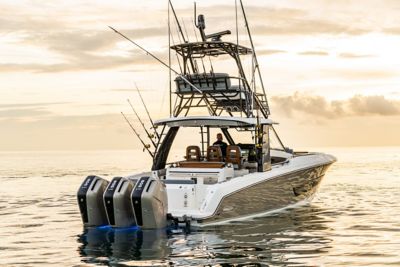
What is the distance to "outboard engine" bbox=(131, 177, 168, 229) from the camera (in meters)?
13.0

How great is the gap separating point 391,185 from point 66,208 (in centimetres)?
1569

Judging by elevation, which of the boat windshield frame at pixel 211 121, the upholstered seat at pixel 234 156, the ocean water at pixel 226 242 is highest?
the boat windshield frame at pixel 211 121

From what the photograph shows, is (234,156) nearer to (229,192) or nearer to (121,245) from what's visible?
(229,192)

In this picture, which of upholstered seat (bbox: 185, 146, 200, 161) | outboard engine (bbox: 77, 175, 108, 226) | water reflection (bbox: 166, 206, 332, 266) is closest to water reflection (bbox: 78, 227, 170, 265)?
outboard engine (bbox: 77, 175, 108, 226)

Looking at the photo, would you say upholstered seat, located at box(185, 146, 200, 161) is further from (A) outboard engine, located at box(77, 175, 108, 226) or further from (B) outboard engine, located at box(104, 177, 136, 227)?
(B) outboard engine, located at box(104, 177, 136, 227)

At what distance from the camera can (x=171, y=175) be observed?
15.8 metres

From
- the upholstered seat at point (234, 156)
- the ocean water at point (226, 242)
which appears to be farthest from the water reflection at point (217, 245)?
the upholstered seat at point (234, 156)

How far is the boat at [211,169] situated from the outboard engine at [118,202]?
0.8 inches

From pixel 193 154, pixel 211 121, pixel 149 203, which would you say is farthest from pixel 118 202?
pixel 193 154

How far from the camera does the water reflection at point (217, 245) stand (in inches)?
448

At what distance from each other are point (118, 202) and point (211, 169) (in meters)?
2.76

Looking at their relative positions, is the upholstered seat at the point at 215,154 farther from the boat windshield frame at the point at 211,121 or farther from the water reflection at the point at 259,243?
the water reflection at the point at 259,243

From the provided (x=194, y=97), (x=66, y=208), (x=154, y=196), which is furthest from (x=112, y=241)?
(x=66, y=208)

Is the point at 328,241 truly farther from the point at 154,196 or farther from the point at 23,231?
the point at 23,231
